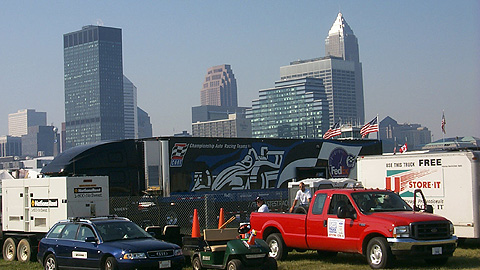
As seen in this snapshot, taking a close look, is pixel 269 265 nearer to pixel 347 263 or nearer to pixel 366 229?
pixel 366 229

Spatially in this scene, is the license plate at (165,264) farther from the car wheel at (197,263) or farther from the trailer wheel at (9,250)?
the trailer wheel at (9,250)

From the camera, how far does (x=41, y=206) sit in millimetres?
19672

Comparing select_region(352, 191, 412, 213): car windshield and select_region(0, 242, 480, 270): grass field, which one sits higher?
select_region(352, 191, 412, 213): car windshield

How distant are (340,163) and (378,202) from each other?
60.6 ft

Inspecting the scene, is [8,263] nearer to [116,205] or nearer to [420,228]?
[116,205]

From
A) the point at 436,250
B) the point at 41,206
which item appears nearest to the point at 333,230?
the point at 436,250

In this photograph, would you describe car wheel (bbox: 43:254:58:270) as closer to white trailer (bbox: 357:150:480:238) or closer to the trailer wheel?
the trailer wheel

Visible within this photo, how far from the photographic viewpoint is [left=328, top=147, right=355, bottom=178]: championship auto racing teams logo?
110 feet

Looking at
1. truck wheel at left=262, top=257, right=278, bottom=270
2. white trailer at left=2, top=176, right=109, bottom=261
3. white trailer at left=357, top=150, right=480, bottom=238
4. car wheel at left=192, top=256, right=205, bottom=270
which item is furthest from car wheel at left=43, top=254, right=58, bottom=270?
white trailer at left=357, top=150, right=480, bottom=238

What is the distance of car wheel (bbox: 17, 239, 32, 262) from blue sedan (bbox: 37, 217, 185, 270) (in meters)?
3.11

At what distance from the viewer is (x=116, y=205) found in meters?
23.9

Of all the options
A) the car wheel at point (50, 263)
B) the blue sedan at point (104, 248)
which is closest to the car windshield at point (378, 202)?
the blue sedan at point (104, 248)

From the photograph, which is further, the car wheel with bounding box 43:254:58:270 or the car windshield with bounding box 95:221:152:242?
the car wheel with bounding box 43:254:58:270

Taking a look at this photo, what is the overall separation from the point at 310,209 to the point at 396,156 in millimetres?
4985
